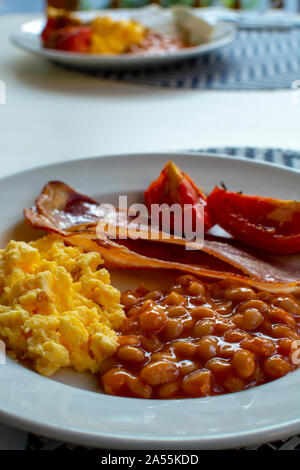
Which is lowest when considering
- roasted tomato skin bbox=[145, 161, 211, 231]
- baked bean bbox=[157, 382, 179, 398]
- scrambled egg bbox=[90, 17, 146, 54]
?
baked bean bbox=[157, 382, 179, 398]

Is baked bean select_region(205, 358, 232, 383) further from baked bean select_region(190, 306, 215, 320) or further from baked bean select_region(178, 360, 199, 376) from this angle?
baked bean select_region(190, 306, 215, 320)

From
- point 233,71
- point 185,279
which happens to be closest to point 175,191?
point 185,279

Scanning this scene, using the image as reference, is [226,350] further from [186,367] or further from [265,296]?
[265,296]

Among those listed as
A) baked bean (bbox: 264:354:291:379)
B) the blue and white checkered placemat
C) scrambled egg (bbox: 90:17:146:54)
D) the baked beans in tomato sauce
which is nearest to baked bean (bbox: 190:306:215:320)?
the baked beans in tomato sauce

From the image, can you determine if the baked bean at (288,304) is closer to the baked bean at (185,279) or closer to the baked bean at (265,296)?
the baked bean at (265,296)

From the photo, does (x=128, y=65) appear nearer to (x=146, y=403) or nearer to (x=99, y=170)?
(x=99, y=170)
